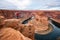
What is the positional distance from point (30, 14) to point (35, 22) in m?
0.33

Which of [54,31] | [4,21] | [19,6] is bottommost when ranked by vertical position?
[54,31]

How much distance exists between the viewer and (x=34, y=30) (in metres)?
5.15

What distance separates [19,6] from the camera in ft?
17.5

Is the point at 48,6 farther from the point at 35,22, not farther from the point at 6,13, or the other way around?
the point at 6,13

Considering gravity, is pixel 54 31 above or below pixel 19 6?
below

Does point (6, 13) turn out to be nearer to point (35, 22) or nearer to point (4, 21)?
point (4, 21)

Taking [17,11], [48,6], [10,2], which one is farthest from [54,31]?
[10,2]

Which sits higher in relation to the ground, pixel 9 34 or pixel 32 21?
pixel 32 21

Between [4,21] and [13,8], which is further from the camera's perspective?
[13,8]

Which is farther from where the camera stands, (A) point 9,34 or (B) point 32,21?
(B) point 32,21

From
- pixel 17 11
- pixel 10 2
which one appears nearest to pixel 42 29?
pixel 17 11

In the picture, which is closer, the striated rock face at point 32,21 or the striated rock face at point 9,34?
the striated rock face at point 9,34

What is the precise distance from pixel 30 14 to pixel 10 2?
76 centimetres

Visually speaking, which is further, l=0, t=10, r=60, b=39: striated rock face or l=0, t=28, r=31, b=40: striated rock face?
l=0, t=10, r=60, b=39: striated rock face
